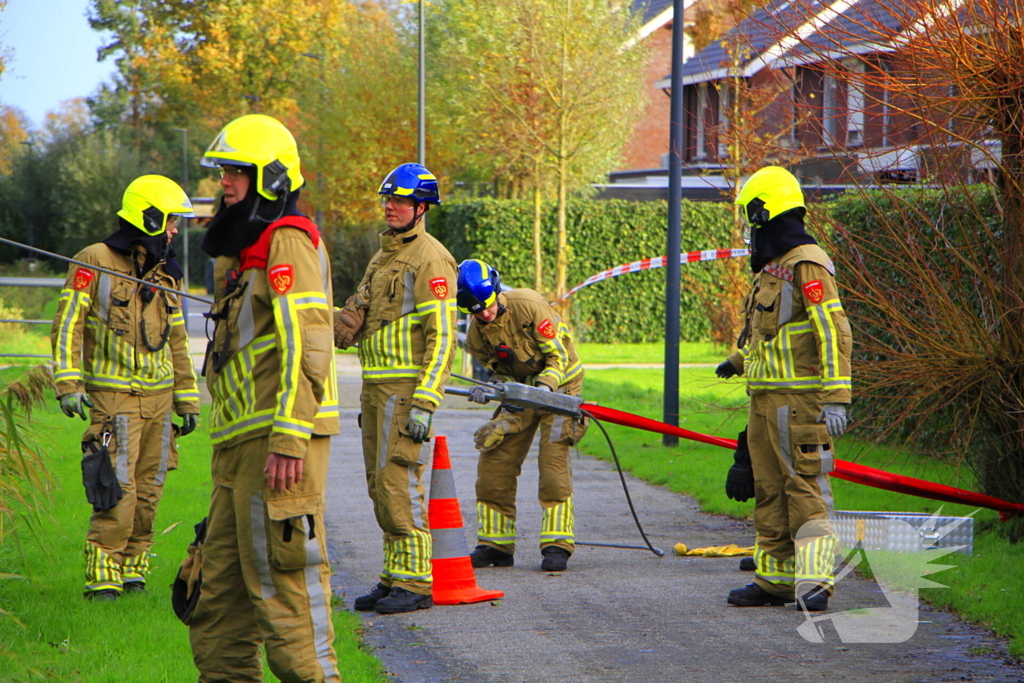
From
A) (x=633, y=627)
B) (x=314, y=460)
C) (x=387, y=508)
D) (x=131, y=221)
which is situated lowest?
(x=633, y=627)

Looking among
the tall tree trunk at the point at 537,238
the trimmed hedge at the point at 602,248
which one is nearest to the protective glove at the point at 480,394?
the tall tree trunk at the point at 537,238

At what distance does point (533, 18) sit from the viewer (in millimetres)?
21750

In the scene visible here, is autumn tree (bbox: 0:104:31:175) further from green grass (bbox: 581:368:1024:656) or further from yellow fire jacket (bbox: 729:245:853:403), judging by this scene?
yellow fire jacket (bbox: 729:245:853:403)

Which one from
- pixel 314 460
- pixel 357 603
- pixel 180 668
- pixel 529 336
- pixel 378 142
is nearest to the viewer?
pixel 314 460

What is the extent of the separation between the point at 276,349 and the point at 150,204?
2581mm

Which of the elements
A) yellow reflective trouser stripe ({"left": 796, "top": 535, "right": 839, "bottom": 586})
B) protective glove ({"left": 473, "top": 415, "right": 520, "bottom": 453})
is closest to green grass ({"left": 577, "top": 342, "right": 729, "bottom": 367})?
protective glove ({"left": 473, "top": 415, "right": 520, "bottom": 453})

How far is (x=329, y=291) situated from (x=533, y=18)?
62.0ft

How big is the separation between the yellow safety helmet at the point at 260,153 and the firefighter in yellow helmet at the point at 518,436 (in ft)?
10.0

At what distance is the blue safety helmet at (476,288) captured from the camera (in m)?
6.78

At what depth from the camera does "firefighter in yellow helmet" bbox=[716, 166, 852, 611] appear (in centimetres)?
575

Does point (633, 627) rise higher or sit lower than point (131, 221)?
lower

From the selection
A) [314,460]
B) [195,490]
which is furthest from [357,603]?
[195,490]

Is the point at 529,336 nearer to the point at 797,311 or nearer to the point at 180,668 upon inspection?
the point at 797,311

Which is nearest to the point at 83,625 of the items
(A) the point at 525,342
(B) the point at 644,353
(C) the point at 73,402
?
(C) the point at 73,402
